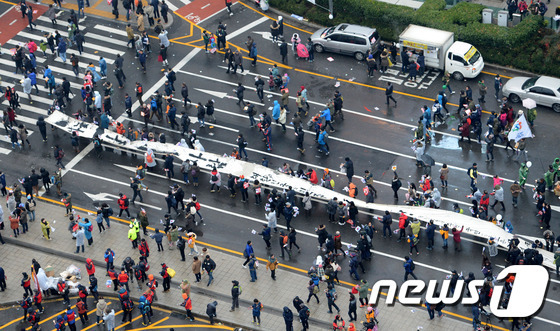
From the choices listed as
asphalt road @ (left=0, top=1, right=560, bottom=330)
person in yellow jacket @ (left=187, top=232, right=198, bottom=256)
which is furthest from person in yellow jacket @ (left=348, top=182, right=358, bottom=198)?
person in yellow jacket @ (left=187, top=232, right=198, bottom=256)

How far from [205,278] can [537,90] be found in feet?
66.8

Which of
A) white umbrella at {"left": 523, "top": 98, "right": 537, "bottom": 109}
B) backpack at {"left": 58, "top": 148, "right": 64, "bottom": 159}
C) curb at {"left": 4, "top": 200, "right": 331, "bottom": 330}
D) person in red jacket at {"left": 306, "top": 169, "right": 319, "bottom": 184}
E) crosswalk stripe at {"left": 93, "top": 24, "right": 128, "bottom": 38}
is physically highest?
white umbrella at {"left": 523, "top": 98, "right": 537, "bottom": 109}

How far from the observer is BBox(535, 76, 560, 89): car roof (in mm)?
50562

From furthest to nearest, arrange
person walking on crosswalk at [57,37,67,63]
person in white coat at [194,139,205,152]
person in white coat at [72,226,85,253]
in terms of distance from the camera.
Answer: person walking on crosswalk at [57,37,67,63] → person in white coat at [194,139,205,152] → person in white coat at [72,226,85,253]

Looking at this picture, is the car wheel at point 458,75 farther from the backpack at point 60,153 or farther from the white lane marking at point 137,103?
the backpack at point 60,153

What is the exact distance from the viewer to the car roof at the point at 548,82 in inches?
1991

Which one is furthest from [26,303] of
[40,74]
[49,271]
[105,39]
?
[105,39]

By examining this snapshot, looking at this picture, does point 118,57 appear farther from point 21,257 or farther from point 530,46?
point 530,46

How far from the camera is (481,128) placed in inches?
1937

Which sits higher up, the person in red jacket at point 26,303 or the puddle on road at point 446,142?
the puddle on road at point 446,142

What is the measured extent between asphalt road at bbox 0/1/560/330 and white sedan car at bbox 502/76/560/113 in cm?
64

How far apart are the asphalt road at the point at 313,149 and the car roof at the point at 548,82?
1.34m

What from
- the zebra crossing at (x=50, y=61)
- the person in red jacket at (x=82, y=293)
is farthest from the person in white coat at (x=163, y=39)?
the person in red jacket at (x=82, y=293)

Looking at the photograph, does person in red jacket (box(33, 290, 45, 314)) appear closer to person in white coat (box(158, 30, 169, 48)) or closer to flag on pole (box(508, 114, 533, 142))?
person in white coat (box(158, 30, 169, 48))
